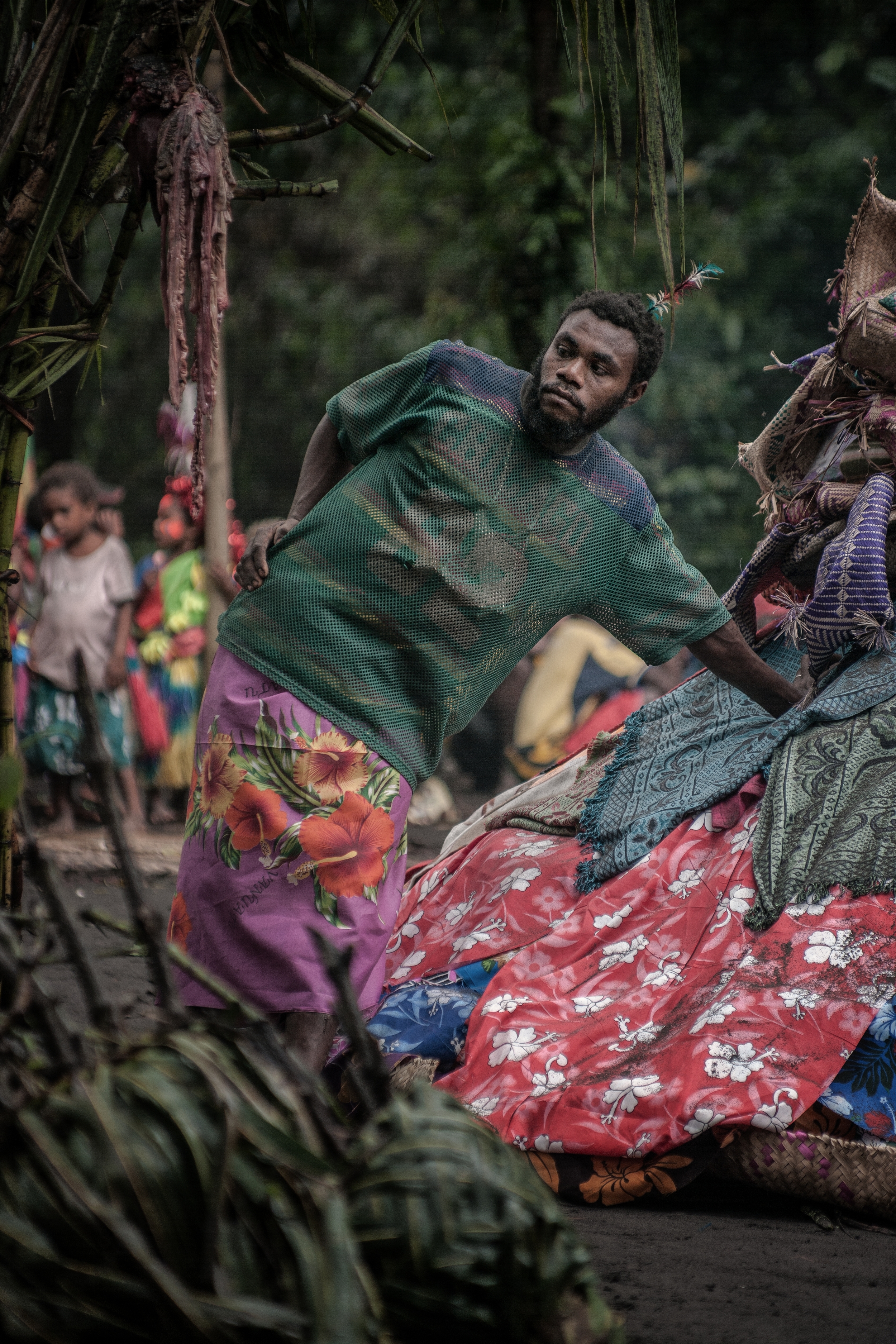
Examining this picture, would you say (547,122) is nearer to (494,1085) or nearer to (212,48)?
(212,48)

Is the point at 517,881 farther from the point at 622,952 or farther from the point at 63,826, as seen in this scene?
the point at 63,826

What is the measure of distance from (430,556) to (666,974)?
3.68 ft

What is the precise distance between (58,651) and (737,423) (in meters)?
8.79

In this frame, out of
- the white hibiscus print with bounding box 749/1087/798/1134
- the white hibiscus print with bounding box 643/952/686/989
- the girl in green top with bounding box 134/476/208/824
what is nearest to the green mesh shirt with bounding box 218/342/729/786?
the white hibiscus print with bounding box 643/952/686/989

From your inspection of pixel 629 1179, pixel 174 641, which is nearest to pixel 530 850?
pixel 629 1179

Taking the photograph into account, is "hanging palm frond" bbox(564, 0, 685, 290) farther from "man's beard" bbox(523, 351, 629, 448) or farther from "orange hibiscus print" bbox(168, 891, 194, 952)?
"orange hibiscus print" bbox(168, 891, 194, 952)

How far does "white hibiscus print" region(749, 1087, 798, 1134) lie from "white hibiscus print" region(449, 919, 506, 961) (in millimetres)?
890

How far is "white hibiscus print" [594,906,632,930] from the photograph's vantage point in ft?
9.91

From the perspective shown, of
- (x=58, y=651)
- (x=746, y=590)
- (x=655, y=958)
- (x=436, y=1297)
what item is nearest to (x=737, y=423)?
(x=58, y=651)

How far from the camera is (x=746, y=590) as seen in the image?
3.52 meters

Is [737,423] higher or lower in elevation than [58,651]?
higher

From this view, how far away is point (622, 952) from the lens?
9.70ft

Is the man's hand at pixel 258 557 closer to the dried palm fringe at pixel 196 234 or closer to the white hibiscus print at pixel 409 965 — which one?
the dried palm fringe at pixel 196 234

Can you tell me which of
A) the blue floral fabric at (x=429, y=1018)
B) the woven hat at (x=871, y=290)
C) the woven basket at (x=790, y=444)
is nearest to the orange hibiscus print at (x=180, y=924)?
the blue floral fabric at (x=429, y=1018)
